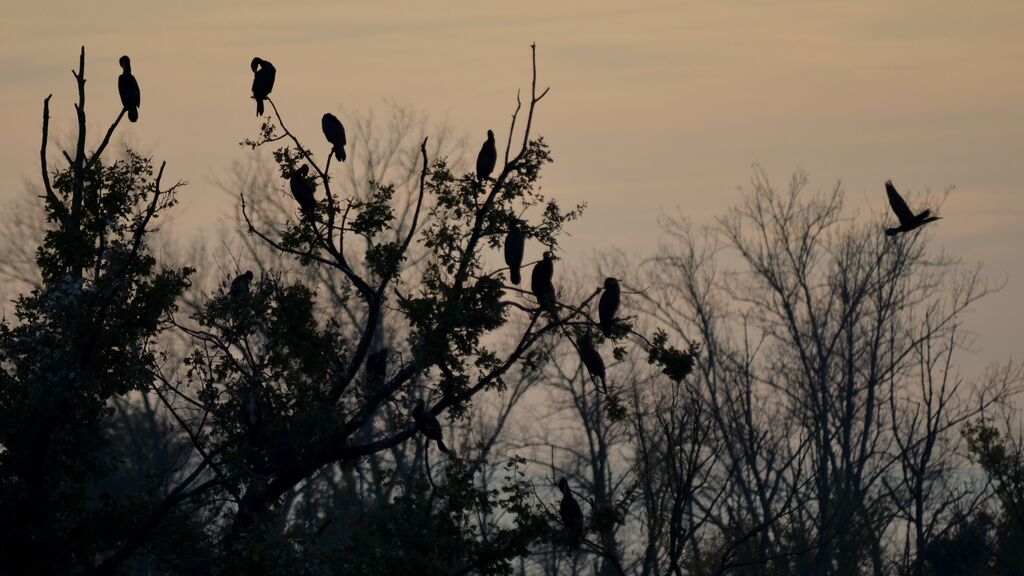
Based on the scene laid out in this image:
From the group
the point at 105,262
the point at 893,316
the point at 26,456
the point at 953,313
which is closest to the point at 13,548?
the point at 26,456

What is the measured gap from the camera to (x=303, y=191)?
1352 cm

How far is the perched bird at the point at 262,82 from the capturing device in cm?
1430

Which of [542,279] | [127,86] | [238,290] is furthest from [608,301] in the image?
[127,86]

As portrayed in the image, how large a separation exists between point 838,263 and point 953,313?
190 inches

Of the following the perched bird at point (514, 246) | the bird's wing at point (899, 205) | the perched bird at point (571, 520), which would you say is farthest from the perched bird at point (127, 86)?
the bird's wing at point (899, 205)

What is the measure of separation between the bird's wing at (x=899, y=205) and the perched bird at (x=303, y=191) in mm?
5071

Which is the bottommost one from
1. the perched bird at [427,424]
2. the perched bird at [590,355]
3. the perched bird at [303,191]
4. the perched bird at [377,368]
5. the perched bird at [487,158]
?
the perched bird at [427,424]

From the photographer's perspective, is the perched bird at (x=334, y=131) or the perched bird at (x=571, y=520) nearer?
the perched bird at (x=571, y=520)

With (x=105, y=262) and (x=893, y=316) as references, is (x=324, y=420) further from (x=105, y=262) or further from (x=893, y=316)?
(x=893, y=316)

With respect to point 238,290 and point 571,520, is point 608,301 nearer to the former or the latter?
point 571,520

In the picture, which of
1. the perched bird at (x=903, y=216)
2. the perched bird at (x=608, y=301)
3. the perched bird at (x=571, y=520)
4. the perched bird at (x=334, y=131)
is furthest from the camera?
the perched bird at (x=334, y=131)

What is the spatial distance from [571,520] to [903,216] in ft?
13.4

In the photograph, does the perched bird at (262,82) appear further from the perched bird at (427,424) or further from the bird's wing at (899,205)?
the bird's wing at (899,205)

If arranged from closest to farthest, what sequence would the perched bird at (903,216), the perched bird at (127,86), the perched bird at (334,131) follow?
the perched bird at (903,216), the perched bird at (127,86), the perched bird at (334,131)
